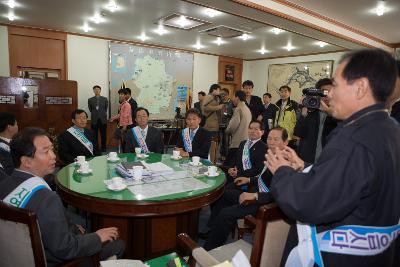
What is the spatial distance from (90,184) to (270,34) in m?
5.28

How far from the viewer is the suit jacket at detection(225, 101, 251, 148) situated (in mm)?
4195

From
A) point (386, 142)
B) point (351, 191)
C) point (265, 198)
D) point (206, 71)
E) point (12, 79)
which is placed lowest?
point (265, 198)

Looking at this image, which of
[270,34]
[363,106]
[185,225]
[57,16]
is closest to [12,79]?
[57,16]

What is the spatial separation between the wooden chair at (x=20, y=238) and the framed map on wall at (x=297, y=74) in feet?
26.8

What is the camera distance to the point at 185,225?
7.54 feet

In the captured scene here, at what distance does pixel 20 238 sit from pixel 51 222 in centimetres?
12

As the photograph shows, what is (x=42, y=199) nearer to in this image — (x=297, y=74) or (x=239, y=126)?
(x=239, y=126)

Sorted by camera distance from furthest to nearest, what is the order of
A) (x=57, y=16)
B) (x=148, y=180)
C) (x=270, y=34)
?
(x=270, y=34)
(x=57, y=16)
(x=148, y=180)

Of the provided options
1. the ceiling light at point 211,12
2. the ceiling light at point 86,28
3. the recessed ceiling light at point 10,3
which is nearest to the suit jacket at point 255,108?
the ceiling light at point 211,12

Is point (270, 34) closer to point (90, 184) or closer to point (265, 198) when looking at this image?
point (265, 198)

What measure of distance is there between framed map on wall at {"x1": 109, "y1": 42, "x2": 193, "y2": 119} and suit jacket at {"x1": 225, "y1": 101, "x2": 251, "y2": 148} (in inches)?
157

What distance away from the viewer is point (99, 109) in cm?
645

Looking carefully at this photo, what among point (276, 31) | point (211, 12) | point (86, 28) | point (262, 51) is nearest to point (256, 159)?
point (211, 12)

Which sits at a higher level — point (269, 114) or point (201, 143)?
point (269, 114)
